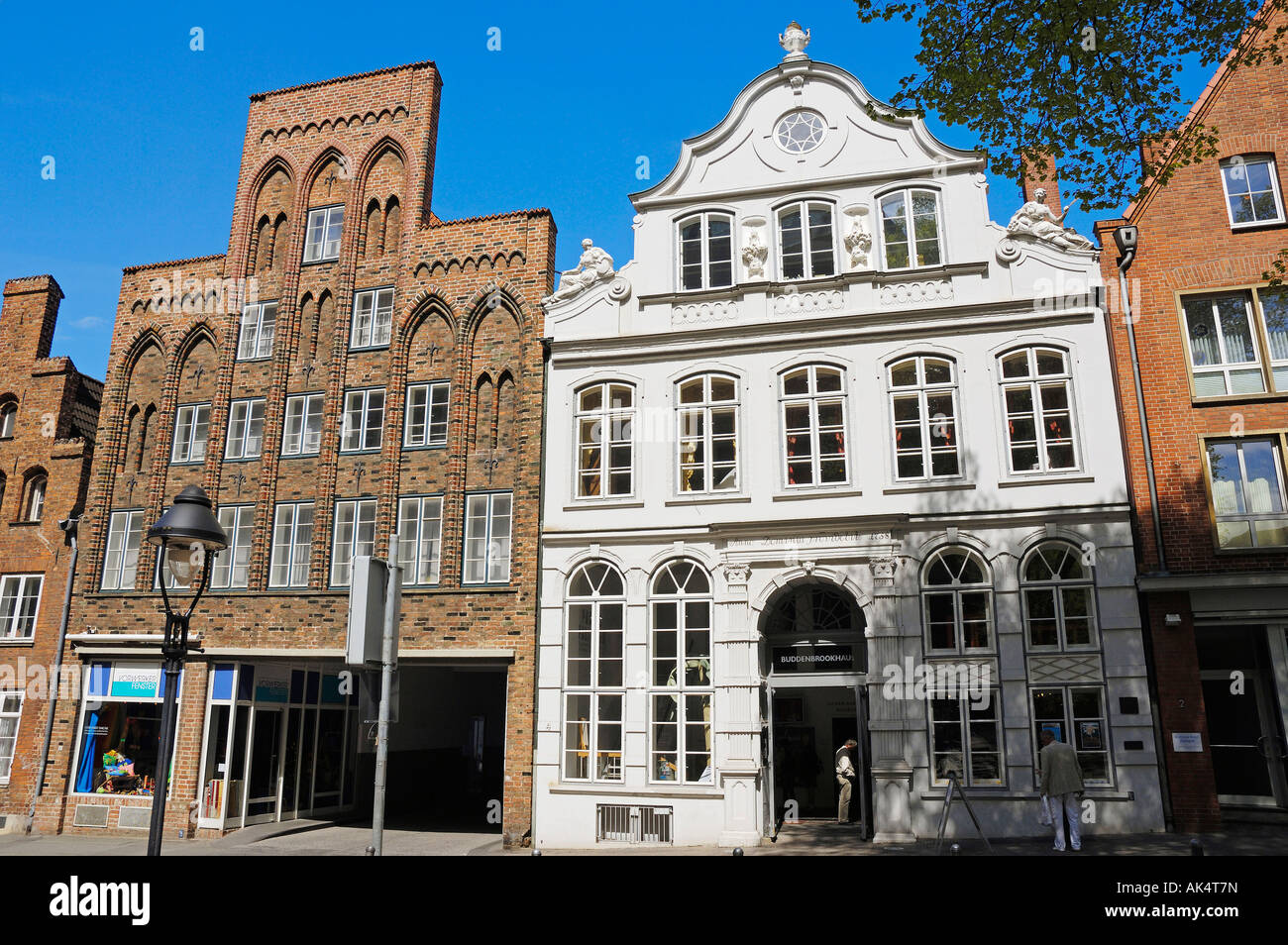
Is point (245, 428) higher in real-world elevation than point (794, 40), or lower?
lower

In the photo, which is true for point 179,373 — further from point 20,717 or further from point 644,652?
point 644,652

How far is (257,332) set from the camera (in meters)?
22.1

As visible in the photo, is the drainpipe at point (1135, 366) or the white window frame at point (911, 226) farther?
the white window frame at point (911, 226)

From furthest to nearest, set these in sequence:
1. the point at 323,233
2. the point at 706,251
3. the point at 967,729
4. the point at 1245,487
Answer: the point at 323,233
the point at 706,251
the point at 1245,487
the point at 967,729

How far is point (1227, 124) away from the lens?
669 inches

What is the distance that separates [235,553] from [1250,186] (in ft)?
71.1

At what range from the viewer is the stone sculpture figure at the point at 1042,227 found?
55.6 feet

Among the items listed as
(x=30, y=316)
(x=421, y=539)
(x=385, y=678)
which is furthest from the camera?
(x=30, y=316)

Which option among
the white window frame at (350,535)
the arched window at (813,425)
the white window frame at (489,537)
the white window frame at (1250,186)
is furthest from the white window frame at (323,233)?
the white window frame at (1250,186)

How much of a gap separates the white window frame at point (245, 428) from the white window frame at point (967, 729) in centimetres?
1553

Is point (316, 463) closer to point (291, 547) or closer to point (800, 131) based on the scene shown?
point (291, 547)

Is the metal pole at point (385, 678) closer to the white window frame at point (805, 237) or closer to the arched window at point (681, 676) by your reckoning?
the arched window at point (681, 676)

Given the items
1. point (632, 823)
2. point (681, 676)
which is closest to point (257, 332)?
point (681, 676)

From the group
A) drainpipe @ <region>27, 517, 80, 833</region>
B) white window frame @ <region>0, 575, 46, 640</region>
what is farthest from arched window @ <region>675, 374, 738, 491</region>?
white window frame @ <region>0, 575, 46, 640</region>
